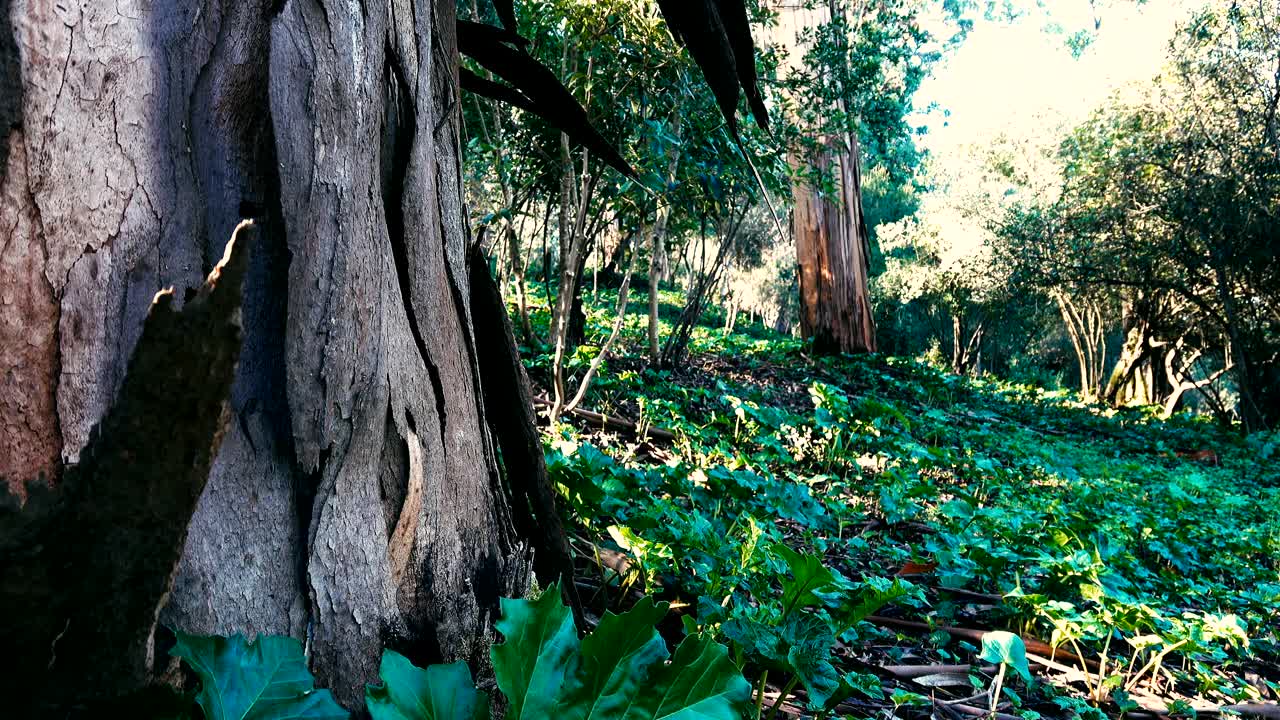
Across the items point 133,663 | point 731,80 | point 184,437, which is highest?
point 731,80

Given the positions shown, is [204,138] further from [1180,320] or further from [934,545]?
[1180,320]

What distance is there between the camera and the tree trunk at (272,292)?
2.54 feet

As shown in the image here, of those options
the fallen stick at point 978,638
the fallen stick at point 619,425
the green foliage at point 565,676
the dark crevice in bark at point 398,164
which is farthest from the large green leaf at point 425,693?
the fallen stick at point 619,425

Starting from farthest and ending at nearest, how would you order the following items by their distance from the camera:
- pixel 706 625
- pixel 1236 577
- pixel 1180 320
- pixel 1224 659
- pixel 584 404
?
pixel 1180 320, pixel 584 404, pixel 1236 577, pixel 1224 659, pixel 706 625

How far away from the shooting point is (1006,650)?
6.12ft

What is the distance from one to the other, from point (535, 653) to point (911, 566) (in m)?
2.44

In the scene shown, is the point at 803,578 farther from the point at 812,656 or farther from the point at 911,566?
the point at 911,566

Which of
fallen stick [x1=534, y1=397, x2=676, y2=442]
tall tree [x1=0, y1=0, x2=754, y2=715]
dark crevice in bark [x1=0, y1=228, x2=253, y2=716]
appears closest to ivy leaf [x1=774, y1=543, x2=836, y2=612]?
tall tree [x1=0, y1=0, x2=754, y2=715]

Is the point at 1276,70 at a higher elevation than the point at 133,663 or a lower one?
higher

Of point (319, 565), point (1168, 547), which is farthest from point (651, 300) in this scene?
point (319, 565)

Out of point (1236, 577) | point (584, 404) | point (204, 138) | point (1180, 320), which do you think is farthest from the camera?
point (1180, 320)

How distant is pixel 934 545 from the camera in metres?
3.33

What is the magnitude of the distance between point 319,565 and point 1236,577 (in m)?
4.47

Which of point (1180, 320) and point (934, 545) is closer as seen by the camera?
point (934, 545)
